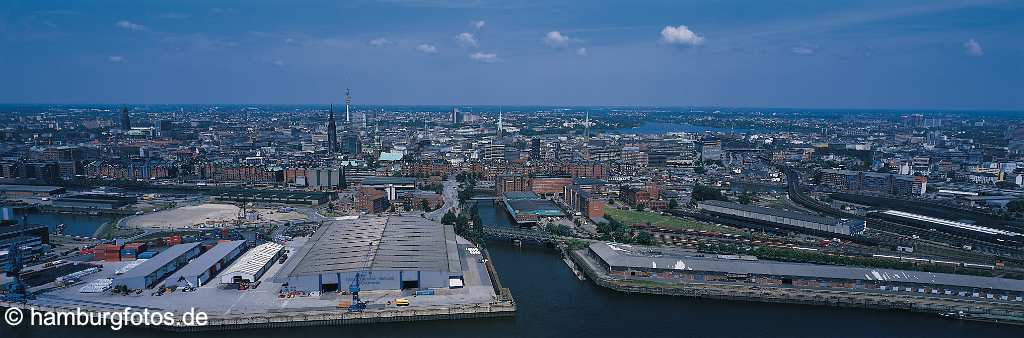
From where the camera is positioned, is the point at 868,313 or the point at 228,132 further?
the point at 228,132

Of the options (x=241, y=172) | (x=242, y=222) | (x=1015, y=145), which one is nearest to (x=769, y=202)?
(x=242, y=222)

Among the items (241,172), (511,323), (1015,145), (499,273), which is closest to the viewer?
(511,323)

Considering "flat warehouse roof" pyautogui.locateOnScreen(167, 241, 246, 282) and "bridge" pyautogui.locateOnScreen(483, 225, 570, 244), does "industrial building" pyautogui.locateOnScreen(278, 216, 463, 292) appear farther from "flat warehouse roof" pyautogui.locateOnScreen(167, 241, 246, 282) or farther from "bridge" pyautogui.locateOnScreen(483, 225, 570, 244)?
"bridge" pyautogui.locateOnScreen(483, 225, 570, 244)

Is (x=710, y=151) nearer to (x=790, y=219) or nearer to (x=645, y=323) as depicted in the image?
(x=790, y=219)

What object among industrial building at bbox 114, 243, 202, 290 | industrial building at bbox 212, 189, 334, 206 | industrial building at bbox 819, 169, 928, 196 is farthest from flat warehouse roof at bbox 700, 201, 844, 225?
industrial building at bbox 114, 243, 202, 290

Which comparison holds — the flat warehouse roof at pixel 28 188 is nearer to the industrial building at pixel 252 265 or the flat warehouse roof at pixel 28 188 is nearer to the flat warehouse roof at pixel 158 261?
the flat warehouse roof at pixel 158 261

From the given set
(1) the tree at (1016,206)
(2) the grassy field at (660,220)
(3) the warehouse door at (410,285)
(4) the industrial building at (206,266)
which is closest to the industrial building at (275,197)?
(4) the industrial building at (206,266)

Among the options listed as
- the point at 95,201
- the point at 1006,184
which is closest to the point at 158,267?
the point at 95,201

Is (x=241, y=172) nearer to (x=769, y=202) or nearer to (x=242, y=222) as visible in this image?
(x=242, y=222)
